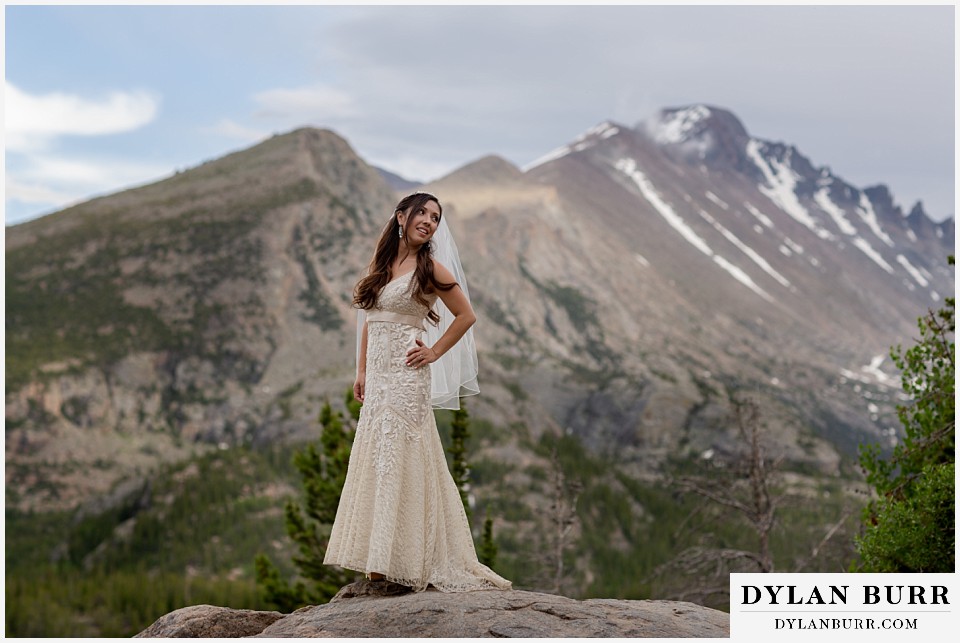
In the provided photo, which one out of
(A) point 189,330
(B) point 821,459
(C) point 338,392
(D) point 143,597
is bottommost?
(D) point 143,597

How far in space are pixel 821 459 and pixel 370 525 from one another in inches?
6422

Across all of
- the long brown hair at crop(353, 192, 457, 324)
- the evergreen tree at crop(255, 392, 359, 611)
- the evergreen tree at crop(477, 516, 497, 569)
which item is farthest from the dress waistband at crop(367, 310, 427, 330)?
the evergreen tree at crop(255, 392, 359, 611)

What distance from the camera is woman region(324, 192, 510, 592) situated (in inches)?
400

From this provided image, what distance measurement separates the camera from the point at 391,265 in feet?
34.4

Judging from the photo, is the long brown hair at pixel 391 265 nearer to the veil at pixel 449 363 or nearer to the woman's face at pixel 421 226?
the woman's face at pixel 421 226

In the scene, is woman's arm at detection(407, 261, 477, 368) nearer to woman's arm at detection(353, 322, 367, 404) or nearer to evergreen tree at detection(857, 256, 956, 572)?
woman's arm at detection(353, 322, 367, 404)

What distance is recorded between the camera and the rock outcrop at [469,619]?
8930 millimetres

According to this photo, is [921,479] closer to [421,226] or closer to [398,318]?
[398,318]

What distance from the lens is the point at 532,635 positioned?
8.79m

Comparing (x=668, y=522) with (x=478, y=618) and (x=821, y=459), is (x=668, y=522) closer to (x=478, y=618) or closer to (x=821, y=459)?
(x=821, y=459)

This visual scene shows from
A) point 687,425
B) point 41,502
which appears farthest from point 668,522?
point 41,502

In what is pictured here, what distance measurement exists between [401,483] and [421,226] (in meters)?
2.95

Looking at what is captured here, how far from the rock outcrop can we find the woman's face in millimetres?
3977

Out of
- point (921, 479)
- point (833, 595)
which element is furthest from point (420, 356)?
point (921, 479)
